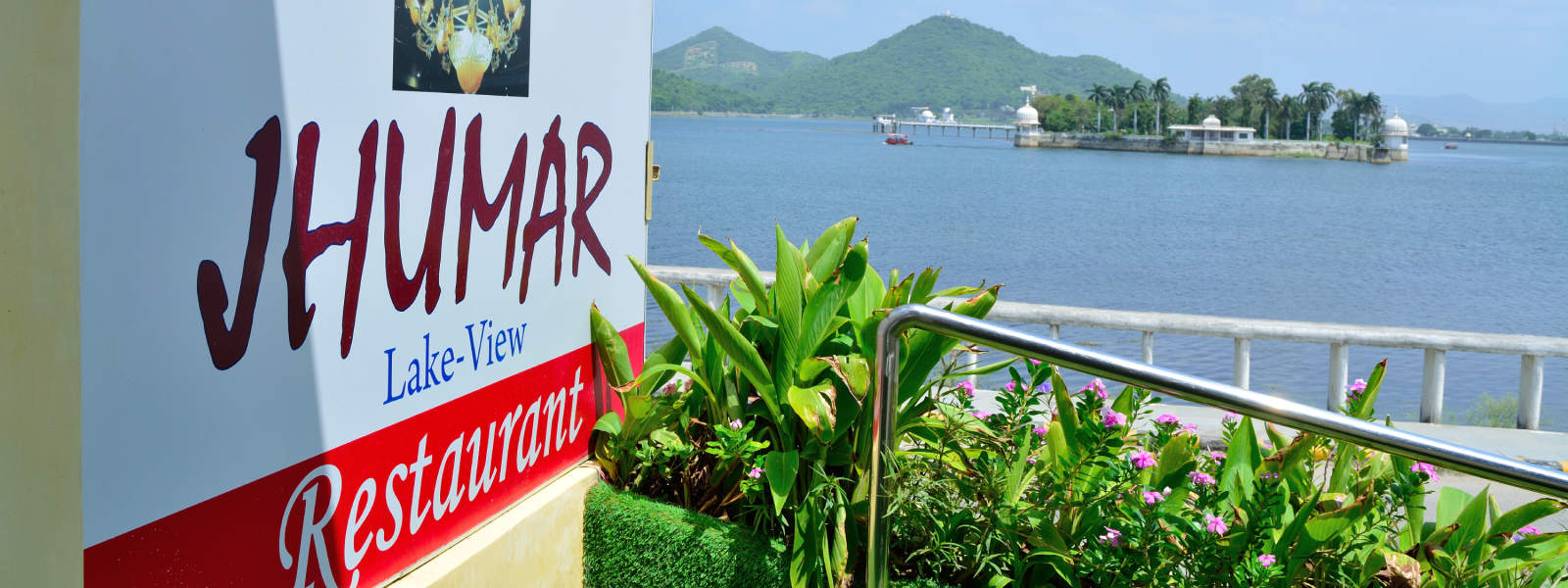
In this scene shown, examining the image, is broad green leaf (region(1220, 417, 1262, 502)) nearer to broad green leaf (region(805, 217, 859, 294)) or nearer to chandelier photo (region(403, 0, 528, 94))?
broad green leaf (region(805, 217, 859, 294))

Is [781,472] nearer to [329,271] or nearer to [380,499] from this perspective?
[380,499]

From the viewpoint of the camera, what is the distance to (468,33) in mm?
2998

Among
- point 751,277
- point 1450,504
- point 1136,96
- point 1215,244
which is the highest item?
point 1136,96

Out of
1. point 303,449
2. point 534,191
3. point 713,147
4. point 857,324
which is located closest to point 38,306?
point 303,449

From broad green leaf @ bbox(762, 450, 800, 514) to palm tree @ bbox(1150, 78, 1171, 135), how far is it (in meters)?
152

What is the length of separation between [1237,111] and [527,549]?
514ft

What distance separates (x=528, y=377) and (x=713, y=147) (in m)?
132

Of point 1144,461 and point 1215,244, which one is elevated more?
point 1144,461

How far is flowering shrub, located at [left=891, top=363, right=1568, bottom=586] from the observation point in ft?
10.1

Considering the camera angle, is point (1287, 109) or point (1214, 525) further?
point (1287, 109)

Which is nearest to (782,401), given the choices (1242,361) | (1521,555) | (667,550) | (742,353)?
(742,353)

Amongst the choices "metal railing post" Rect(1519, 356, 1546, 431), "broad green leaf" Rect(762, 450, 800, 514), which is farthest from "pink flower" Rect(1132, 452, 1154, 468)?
"metal railing post" Rect(1519, 356, 1546, 431)

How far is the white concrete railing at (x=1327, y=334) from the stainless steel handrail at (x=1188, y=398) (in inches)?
115

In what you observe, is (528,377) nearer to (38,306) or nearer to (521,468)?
(521,468)
